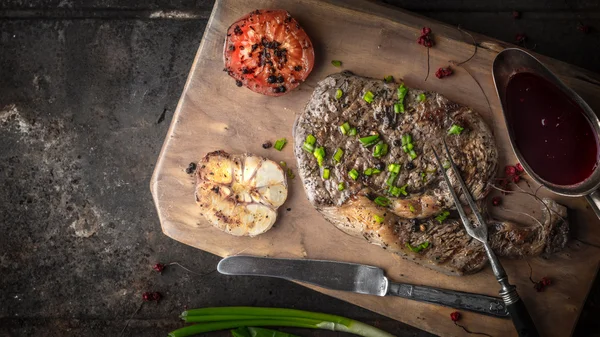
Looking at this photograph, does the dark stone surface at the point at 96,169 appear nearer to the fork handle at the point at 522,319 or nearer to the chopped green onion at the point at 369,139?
the fork handle at the point at 522,319

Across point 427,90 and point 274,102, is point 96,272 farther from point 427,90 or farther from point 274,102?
point 427,90

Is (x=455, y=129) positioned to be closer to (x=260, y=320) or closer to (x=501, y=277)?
(x=501, y=277)

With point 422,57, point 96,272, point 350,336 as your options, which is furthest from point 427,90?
point 96,272

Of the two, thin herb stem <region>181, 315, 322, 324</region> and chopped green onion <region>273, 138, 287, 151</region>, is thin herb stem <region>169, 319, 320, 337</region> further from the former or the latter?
chopped green onion <region>273, 138, 287, 151</region>

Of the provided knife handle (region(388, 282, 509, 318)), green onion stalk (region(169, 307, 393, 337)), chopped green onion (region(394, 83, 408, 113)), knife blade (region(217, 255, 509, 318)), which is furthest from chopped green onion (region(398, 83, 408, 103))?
green onion stalk (region(169, 307, 393, 337))

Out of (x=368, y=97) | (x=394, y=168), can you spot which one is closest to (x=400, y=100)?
(x=368, y=97)

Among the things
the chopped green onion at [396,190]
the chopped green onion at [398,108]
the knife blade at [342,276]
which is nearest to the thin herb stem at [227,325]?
the knife blade at [342,276]
